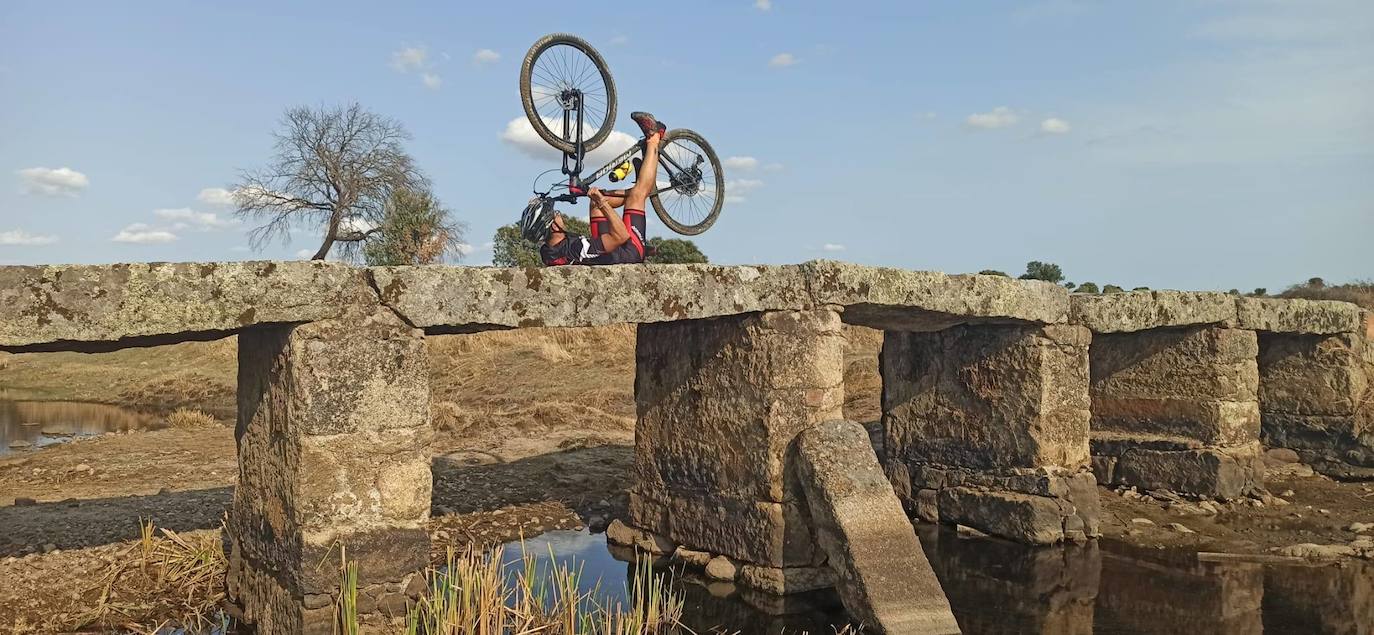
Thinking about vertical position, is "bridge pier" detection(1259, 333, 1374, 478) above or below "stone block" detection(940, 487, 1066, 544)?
above

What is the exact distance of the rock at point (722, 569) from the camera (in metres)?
6.28

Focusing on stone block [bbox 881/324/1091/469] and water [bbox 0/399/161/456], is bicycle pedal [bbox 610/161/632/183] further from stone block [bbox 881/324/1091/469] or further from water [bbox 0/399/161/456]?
water [bbox 0/399/161/456]

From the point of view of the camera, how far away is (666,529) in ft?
22.7

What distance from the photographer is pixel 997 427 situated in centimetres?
776

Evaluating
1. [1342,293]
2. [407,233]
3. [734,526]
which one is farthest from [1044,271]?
[734,526]

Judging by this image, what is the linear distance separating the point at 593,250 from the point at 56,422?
43.4 feet

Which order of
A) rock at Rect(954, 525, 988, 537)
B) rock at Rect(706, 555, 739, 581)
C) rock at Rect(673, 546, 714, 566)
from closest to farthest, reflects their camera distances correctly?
rock at Rect(706, 555, 739, 581)
rock at Rect(673, 546, 714, 566)
rock at Rect(954, 525, 988, 537)

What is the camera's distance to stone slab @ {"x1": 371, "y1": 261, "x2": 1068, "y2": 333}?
4.76 m

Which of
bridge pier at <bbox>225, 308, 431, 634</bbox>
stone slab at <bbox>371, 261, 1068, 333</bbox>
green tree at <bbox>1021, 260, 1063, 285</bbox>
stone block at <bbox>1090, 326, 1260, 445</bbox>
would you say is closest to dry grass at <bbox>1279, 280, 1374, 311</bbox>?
green tree at <bbox>1021, 260, 1063, 285</bbox>

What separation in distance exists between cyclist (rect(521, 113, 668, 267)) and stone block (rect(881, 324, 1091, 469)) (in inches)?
114

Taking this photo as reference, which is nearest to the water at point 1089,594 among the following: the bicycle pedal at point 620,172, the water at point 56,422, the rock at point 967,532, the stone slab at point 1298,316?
the rock at point 967,532

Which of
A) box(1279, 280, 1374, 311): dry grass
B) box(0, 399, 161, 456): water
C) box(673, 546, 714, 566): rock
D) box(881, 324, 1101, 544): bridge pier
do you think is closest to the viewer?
box(673, 546, 714, 566): rock

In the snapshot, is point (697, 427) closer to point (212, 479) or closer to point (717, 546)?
point (717, 546)

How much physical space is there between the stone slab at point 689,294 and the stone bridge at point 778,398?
0.6 inches
